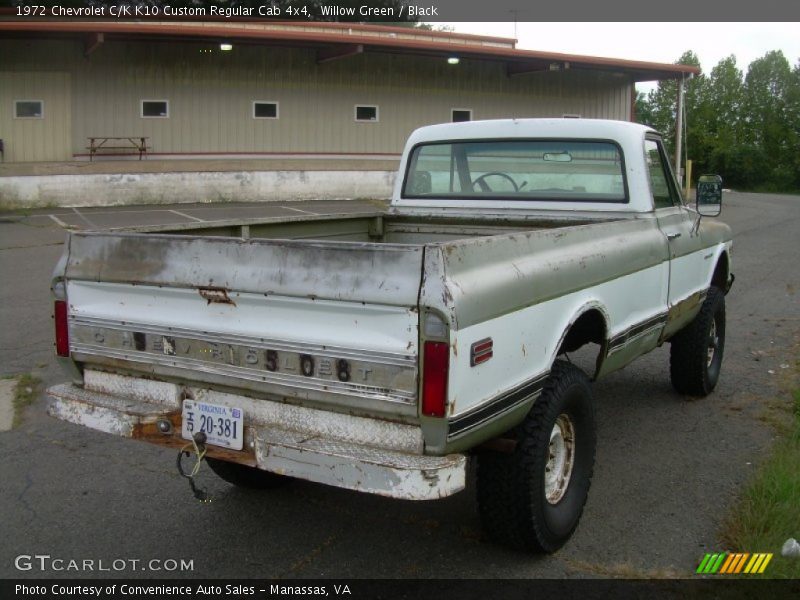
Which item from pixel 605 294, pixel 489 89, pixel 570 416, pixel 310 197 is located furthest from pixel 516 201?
pixel 489 89

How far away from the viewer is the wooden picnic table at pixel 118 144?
20.5 m

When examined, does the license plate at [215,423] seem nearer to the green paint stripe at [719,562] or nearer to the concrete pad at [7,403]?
the green paint stripe at [719,562]

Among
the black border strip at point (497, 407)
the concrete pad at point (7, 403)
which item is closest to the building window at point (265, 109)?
the concrete pad at point (7, 403)

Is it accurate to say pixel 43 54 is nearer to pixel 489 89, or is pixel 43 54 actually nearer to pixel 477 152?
pixel 489 89

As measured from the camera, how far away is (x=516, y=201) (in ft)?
18.0

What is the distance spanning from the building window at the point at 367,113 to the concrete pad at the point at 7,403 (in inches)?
712

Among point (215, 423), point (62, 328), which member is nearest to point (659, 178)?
point (215, 423)

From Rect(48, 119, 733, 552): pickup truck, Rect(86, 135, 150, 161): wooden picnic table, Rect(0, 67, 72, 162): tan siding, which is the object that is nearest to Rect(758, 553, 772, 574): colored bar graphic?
Rect(48, 119, 733, 552): pickup truck

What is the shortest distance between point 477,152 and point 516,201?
1.62ft

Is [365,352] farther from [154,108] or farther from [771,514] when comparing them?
[154,108]

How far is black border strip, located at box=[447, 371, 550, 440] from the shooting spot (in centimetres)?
302

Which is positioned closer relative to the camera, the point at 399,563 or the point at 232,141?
the point at 399,563

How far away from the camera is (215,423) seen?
346 cm

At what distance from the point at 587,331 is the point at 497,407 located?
1276mm
